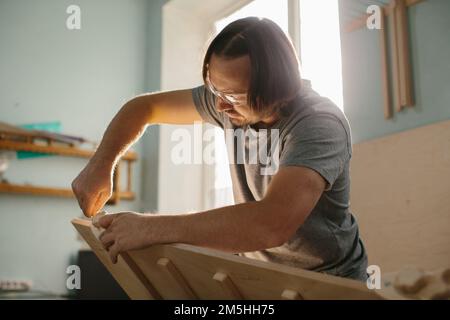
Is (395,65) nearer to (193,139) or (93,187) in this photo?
(93,187)

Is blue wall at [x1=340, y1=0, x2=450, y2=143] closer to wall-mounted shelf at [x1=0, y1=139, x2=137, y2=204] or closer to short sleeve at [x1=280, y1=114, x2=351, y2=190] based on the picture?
short sleeve at [x1=280, y1=114, x2=351, y2=190]

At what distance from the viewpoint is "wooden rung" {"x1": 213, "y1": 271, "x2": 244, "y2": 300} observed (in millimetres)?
590

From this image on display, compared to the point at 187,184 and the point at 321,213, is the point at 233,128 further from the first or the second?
the point at 187,184

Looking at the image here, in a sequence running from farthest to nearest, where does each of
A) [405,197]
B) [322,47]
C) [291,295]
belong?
[322,47]
[405,197]
[291,295]

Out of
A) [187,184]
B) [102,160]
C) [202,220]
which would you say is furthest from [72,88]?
[202,220]

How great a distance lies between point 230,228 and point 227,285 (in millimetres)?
106

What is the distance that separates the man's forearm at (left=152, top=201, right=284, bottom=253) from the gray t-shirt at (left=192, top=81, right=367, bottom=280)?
0.13 m

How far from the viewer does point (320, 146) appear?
0.81 metres

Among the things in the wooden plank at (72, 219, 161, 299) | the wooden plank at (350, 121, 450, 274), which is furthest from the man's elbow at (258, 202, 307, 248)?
the wooden plank at (350, 121, 450, 274)

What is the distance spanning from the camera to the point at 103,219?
0.79 metres

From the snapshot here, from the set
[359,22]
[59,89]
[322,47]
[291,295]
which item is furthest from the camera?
[59,89]

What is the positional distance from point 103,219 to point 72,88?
2196 millimetres

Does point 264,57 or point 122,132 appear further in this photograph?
point 122,132

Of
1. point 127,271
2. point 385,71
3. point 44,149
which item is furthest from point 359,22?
point 44,149
